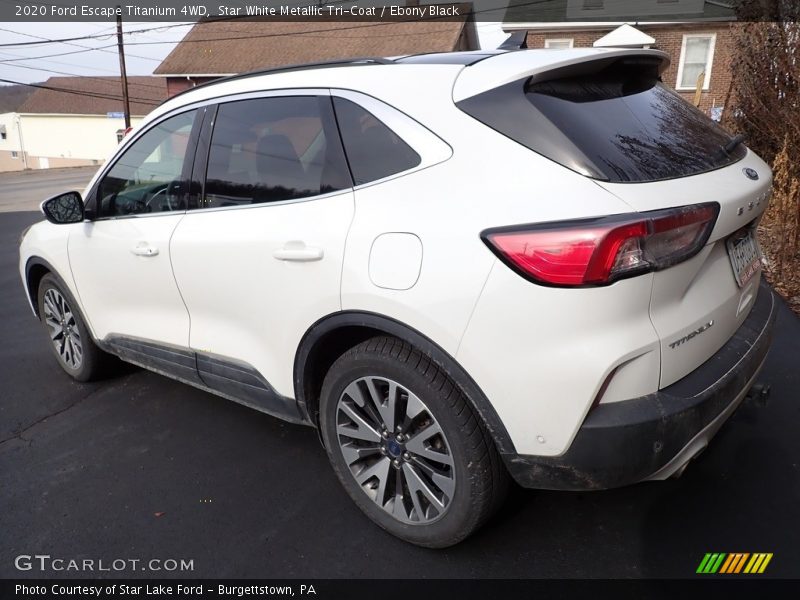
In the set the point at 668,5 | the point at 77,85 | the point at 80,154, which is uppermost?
the point at 668,5

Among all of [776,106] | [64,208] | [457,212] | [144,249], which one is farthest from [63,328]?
[776,106]

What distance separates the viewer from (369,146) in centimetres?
246

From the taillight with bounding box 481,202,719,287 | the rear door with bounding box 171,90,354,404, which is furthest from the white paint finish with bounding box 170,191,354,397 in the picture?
the taillight with bounding box 481,202,719,287

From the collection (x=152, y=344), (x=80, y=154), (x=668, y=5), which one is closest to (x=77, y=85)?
(x=80, y=154)

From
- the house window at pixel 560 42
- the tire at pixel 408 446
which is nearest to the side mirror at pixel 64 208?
the tire at pixel 408 446

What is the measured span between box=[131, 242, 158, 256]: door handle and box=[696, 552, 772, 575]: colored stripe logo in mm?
2815

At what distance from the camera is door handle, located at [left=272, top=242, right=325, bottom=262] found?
245cm

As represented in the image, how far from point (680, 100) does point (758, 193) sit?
1.95 ft

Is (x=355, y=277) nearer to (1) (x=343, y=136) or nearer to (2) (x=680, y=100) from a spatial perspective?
(1) (x=343, y=136)

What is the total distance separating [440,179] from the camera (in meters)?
2.21

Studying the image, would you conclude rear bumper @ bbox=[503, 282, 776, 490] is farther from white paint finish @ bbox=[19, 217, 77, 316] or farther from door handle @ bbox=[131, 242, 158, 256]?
white paint finish @ bbox=[19, 217, 77, 316]

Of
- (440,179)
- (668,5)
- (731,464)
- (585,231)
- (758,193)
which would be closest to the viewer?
(585,231)

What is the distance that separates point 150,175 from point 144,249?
1.48 feet

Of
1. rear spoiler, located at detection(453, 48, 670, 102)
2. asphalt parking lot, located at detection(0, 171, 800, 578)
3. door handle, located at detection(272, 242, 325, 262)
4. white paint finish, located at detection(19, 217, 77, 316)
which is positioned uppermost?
rear spoiler, located at detection(453, 48, 670, 102)
